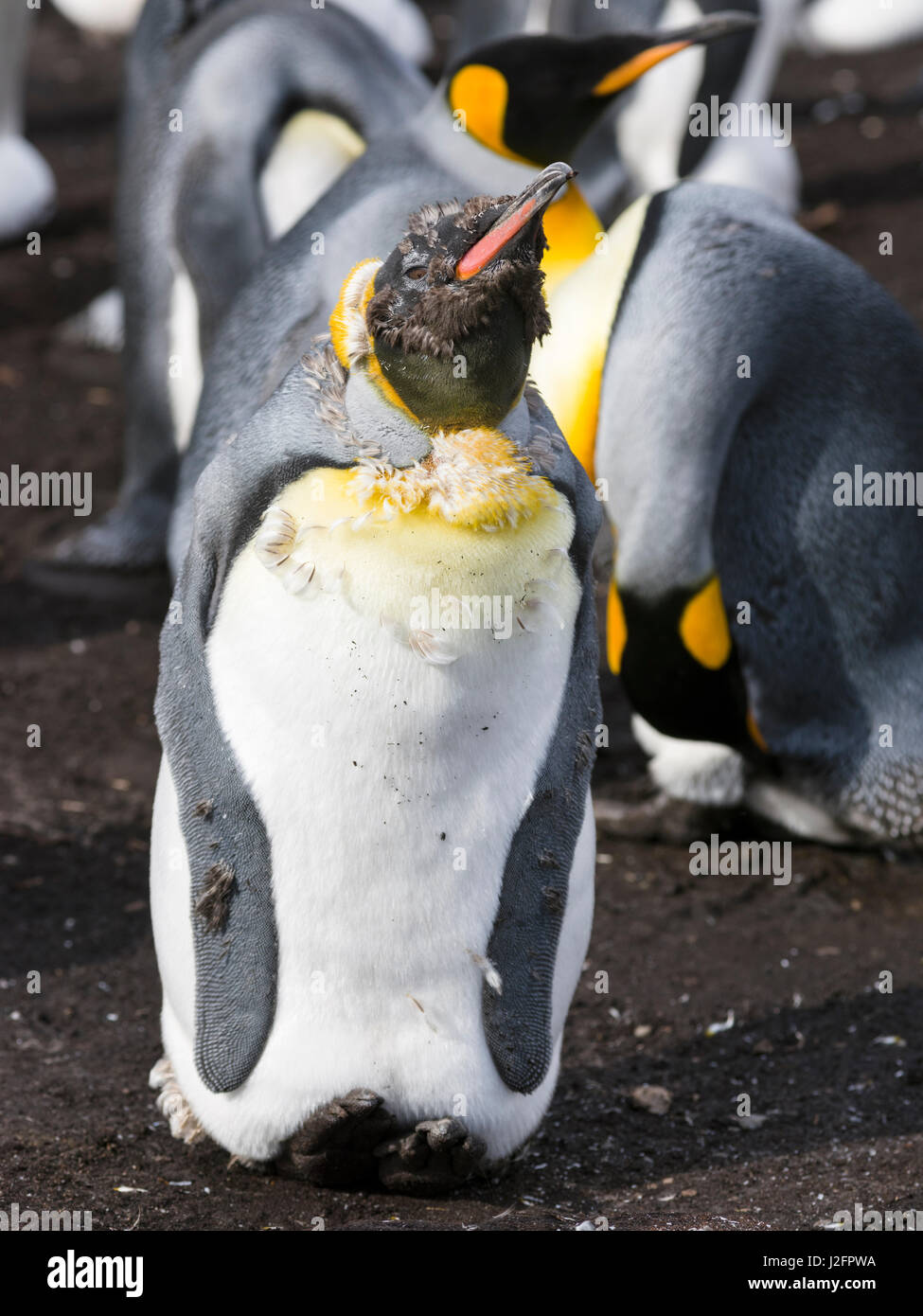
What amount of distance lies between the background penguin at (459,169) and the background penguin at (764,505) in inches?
8.2

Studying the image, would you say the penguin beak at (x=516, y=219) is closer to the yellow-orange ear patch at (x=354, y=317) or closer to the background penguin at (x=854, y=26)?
the yellow-orange ear patch at (x=354, y=317)

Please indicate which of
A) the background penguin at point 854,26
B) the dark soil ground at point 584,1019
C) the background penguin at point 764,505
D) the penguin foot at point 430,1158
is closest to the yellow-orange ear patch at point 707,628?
the background penguin at point 764,505

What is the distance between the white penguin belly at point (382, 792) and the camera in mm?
2111

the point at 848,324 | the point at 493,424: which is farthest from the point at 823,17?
the point at 493,424

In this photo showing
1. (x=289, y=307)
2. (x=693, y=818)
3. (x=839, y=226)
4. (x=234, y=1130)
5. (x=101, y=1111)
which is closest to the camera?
(x=234, y=1130)

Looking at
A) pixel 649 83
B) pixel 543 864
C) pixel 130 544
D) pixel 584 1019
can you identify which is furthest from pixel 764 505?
pixel 649 83

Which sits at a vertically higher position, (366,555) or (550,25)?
(550,25)

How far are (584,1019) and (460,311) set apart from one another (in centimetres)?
155

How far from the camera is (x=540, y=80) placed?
3510 millimetres

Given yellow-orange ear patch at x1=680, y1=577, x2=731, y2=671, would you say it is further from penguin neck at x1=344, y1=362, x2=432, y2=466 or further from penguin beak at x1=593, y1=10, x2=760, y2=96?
penguin neck at x1=344, y1=362, x2=432, y2=466

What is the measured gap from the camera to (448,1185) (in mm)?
2369

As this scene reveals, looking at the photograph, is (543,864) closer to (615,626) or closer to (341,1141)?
(341,1141)
